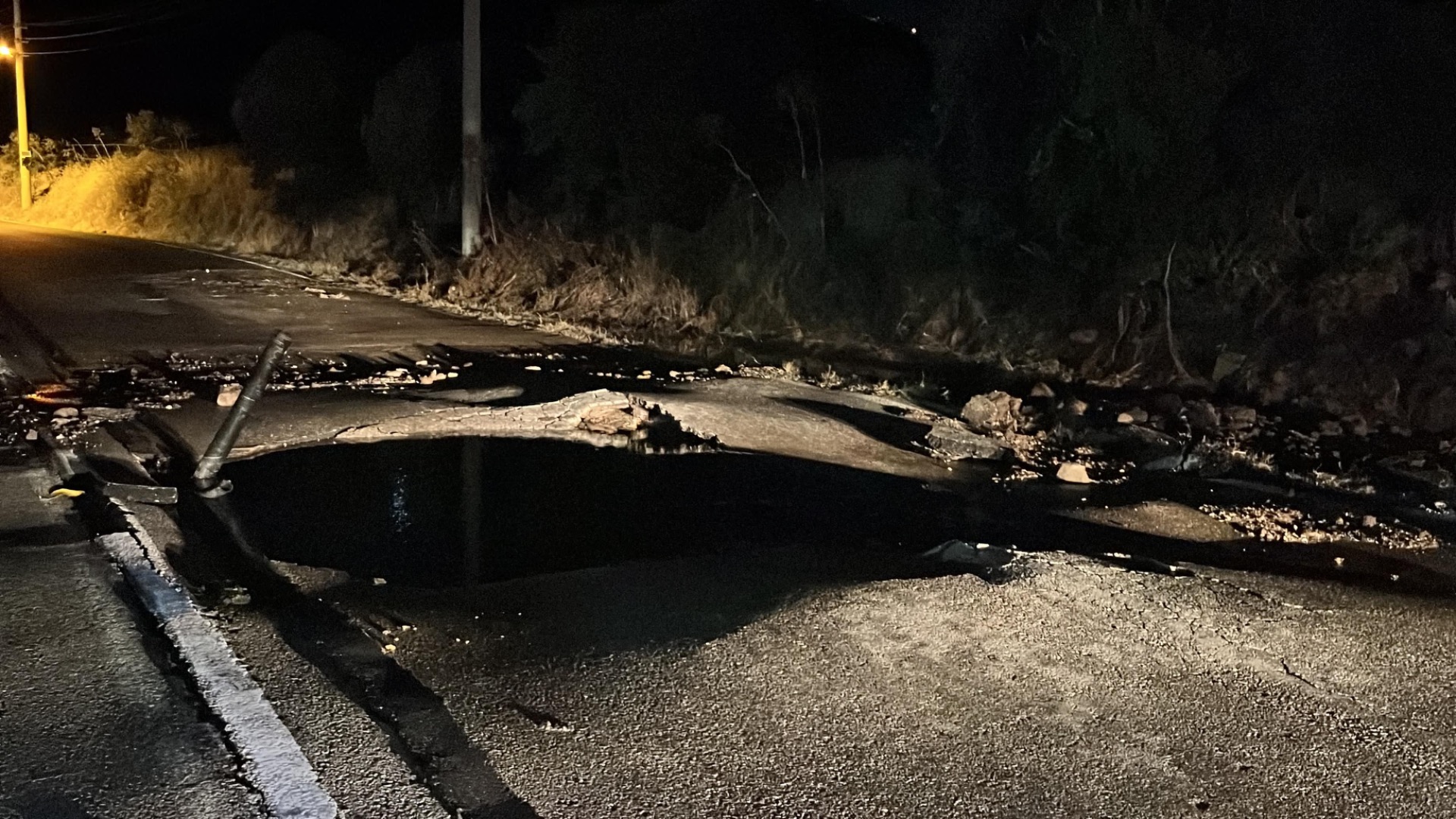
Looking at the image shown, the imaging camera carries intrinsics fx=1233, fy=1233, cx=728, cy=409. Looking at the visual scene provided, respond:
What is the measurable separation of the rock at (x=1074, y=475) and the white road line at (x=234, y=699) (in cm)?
570

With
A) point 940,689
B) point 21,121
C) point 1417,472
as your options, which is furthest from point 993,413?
point 21,121

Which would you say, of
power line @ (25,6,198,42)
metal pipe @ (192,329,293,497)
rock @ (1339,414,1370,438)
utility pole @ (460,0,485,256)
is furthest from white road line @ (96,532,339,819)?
power line @ (25,6,198,42)

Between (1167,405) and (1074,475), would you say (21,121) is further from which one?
(1074,475)

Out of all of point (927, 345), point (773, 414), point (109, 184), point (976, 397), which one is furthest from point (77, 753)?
point (109, 184)

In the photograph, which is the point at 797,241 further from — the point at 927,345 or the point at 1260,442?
the point at 1260,442

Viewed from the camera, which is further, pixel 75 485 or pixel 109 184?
pixel 109 184

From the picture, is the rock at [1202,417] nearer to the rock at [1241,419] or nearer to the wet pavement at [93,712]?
the rock at [1241,419]

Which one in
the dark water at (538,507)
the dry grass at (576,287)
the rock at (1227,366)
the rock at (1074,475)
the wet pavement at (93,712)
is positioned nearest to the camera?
the wet pavement at (93,712)

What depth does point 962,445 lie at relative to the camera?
9391 millimetres

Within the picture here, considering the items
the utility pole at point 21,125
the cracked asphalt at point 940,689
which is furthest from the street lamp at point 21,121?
the cracked asphalt at point 940,689

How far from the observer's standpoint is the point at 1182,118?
13.2m

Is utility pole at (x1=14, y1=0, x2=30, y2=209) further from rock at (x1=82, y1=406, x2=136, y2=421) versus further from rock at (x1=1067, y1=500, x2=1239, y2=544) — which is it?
rock at (x1=1067, y1=500, x2=1239, y2=544)

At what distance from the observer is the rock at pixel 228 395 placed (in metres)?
9.98

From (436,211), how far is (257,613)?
2107 cm
